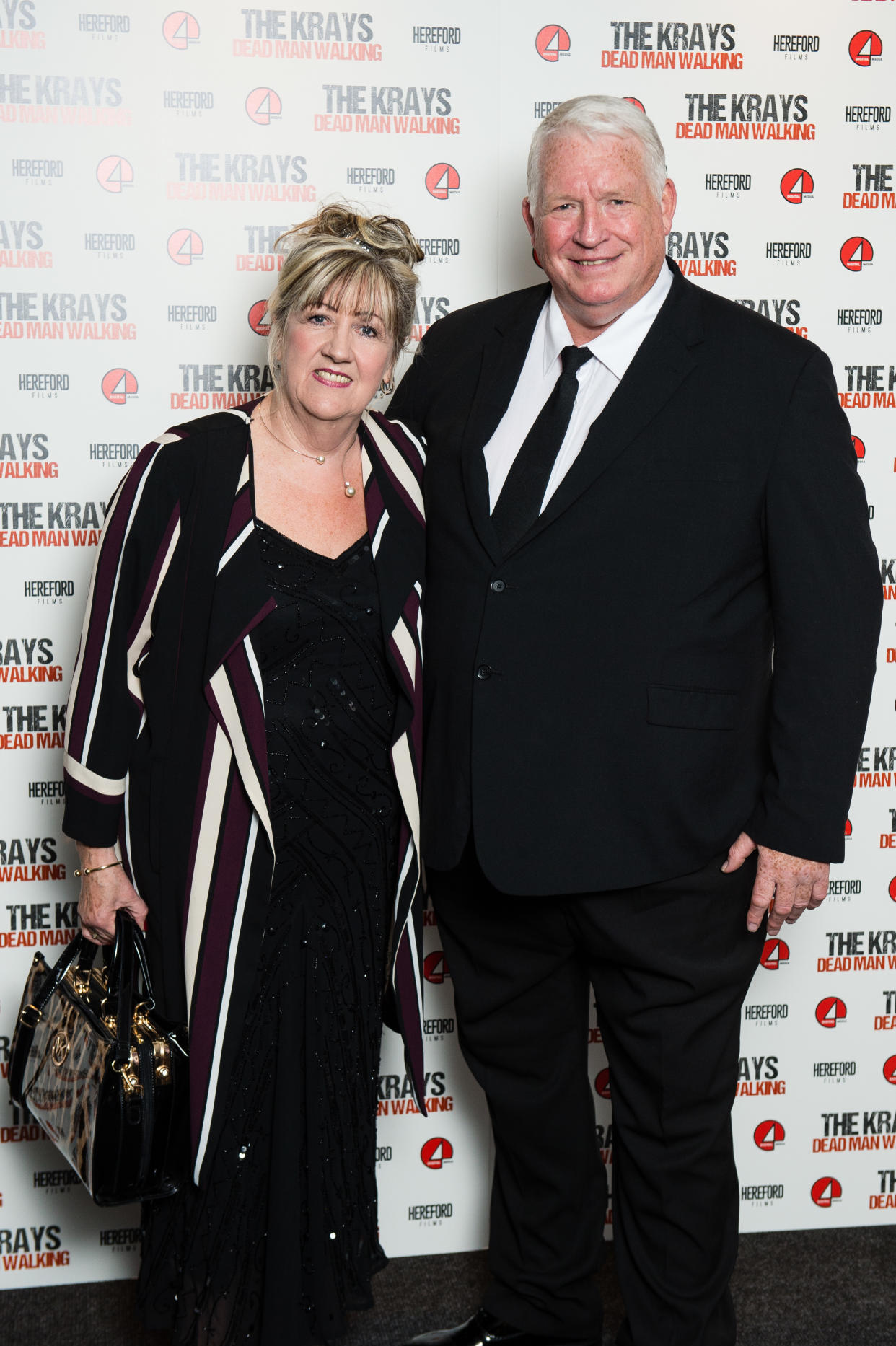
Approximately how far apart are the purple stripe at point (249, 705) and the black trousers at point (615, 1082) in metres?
0.42

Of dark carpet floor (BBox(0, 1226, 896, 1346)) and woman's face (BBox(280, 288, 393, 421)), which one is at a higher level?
woman's face (BBox(280, 288, 393, 421))

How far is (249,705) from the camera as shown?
1771 mm

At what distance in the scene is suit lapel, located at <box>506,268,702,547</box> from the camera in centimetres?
184

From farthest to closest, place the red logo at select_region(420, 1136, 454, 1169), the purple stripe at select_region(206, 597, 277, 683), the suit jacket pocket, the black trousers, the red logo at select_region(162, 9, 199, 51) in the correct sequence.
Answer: the red logo at select_region(420, 1136, 454, 1169), the red logo at select_region(162, 9, 199, 51), the black trousers, the suit jacket pocket, the purple stripe at select_region(206, 597, 277, 683)

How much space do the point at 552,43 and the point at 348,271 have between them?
36.3 inches

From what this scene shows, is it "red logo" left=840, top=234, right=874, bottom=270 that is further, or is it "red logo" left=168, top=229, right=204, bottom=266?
"red logo" left=840, top=234, right=874, bottom=270

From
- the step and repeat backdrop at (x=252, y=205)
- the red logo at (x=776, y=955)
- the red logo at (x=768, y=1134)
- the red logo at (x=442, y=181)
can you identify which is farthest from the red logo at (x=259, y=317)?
the red logo at (x=768, y=1134)

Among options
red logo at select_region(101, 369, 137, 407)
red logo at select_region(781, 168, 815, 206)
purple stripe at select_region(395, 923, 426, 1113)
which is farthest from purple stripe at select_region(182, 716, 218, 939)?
red logo at select_region(781, 168, 815, 206)

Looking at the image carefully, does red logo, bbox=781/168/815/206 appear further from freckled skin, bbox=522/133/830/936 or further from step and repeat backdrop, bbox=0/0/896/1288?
freckled skin, bbox=522/133/830/936

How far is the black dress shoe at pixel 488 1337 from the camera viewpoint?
7.28 feet

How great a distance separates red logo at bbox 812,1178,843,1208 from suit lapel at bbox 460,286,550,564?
5.74 feet

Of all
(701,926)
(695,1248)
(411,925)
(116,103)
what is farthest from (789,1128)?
(116,103)

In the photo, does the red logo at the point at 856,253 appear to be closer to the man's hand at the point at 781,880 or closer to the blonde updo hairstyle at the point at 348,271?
the blonde updo hairstyle at the point at 348,271

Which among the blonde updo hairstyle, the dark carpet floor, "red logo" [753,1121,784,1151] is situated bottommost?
the dark carpet floor
